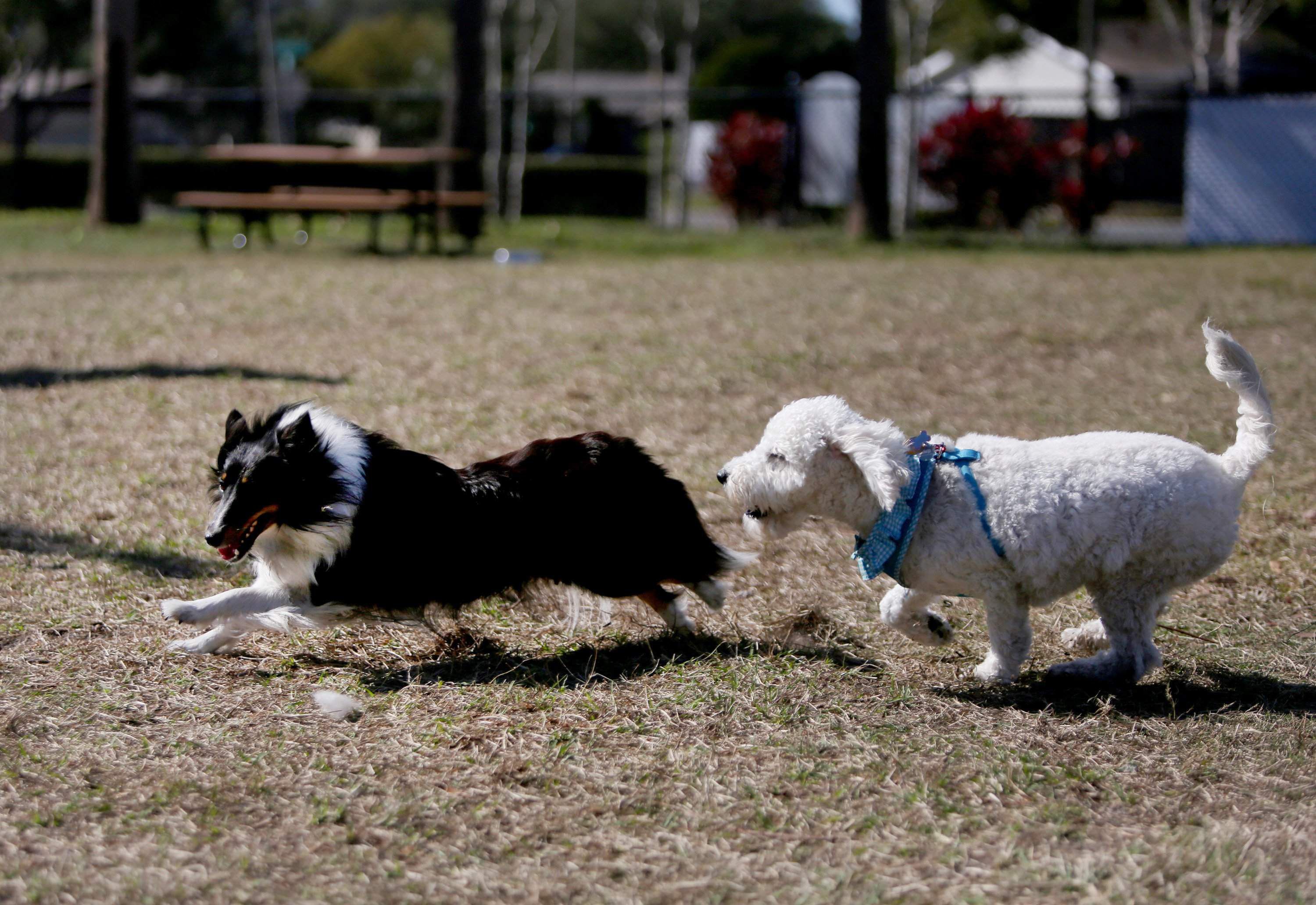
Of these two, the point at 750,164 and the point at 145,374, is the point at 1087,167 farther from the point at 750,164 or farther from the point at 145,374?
the point at 145,374

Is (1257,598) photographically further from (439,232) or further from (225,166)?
(225,166)

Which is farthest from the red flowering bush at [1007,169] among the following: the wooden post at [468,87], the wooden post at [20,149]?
the wooden post at [20,149]

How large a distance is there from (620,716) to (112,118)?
55.4 ft

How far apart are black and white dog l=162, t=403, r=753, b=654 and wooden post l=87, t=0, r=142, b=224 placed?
1542cm

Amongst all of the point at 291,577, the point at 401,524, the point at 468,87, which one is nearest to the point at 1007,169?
the point at 468,87

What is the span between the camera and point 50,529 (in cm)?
548

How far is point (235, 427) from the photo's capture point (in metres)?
4.26

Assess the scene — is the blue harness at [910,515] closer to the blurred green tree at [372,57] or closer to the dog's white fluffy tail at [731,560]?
the dog's white fluffy tail at [731,560]

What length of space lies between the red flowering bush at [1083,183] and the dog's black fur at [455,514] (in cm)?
1600

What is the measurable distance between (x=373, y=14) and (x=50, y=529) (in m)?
89.9

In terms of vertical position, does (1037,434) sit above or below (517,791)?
above

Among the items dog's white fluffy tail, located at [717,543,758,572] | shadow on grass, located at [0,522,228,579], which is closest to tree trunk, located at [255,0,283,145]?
shadow on grass, located at [0,522,228,579]

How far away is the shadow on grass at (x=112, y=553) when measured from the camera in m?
5.05

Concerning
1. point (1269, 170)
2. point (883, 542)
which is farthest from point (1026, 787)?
point (1269, 170)
